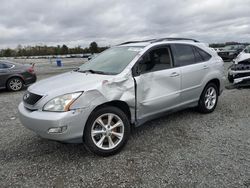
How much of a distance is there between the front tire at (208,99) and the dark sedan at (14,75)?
7667 millimetres

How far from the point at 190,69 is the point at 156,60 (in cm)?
91

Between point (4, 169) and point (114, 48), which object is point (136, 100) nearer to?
point (114, 48)

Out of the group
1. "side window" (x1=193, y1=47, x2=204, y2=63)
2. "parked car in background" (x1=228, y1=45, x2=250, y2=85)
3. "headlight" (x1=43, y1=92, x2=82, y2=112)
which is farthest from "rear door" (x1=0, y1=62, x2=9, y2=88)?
"parked car in background" (x1=228, y1=45, x2=250, y2=85)

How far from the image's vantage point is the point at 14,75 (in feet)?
32.3

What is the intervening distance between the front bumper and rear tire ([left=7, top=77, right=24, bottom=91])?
723 cm

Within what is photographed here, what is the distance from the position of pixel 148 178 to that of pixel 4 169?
2.01m

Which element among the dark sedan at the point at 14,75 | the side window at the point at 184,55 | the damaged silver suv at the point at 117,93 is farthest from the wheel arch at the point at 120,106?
the dark sedan at the point at 14,75

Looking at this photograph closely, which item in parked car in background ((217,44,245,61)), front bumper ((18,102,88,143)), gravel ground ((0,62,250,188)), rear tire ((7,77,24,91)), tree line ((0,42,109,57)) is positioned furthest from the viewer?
tree line ((0,42,109,57))

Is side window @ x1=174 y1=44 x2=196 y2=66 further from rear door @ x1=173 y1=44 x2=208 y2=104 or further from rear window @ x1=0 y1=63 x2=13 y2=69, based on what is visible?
rear window @ x1=0 y1=63 x2=13 y2=69

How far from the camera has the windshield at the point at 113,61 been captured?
159 inches

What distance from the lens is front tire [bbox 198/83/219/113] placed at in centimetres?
525

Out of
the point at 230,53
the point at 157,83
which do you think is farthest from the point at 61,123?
the point at 230,53

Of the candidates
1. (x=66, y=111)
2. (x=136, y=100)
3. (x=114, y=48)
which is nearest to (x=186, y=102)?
(x=136, y=100)

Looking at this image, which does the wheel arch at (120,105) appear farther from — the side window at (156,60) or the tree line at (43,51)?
the tree line at (43,51)
